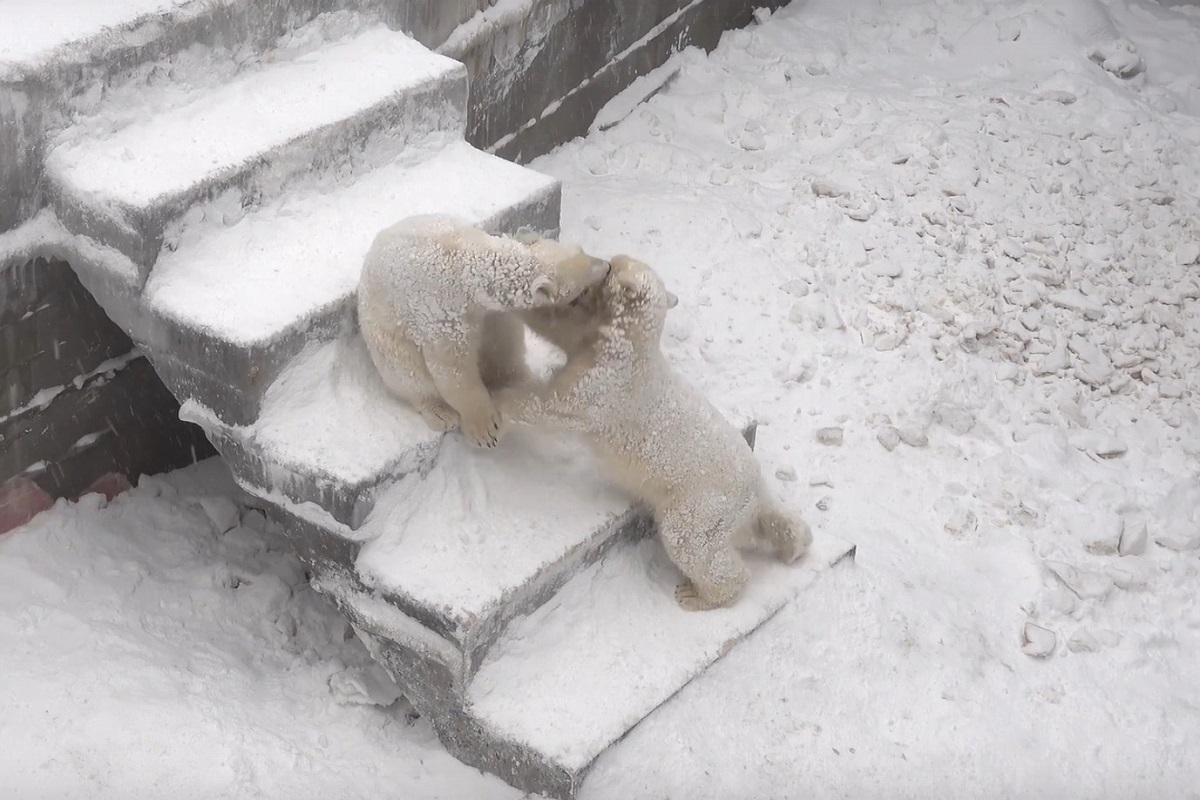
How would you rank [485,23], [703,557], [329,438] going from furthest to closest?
[485,23], [703,557], [329,438]

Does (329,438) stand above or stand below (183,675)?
above

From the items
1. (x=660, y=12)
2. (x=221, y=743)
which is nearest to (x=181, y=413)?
(x=221, y=743)

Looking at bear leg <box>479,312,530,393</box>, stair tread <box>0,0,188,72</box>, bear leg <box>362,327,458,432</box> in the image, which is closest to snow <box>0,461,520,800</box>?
bear leg <box>362,327,458,432</box>

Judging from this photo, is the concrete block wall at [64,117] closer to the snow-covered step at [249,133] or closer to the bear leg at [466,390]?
the snow-covered step at [249,133]

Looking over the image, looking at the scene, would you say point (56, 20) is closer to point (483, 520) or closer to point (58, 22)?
point (58, 22)

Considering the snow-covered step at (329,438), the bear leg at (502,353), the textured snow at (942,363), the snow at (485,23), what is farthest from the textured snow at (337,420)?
the snow at (485,23)

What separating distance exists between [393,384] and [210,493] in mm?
1092

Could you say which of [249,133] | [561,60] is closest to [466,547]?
[249,133]

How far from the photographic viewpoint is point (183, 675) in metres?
3.96

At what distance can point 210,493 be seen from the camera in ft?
15.3

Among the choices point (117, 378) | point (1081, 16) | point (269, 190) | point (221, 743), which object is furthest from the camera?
point (1081, 16)

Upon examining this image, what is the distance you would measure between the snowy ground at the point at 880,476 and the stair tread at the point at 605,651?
85 millimetres

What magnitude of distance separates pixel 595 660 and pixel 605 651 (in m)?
0.05

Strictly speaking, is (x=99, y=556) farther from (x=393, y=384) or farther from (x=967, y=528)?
(x=967, y=528)
